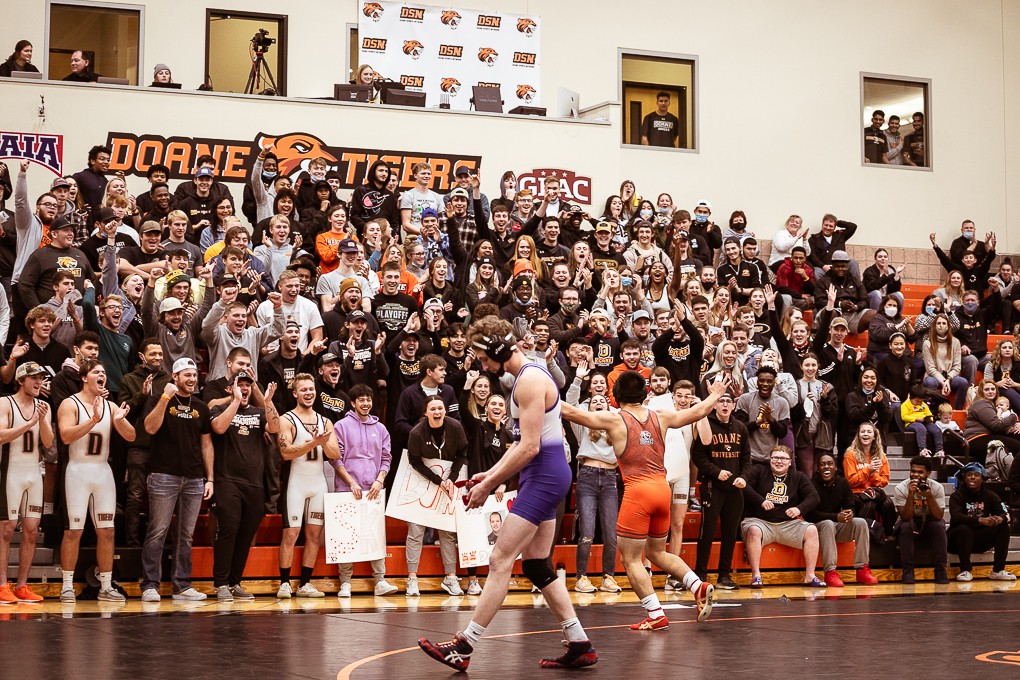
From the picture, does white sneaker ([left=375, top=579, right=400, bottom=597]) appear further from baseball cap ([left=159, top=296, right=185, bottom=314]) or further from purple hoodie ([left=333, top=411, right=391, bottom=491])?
baseball cap ([left=159, top=296, right=185, bottom=314])

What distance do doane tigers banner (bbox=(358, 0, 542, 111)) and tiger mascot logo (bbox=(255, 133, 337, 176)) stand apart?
1.83 meters

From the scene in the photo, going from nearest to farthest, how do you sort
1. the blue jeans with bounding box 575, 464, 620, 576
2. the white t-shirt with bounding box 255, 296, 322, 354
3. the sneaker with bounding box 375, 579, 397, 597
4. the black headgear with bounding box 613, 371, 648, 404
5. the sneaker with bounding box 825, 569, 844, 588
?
the black headgear with bounding box 613, 371, 648, 404 < the sneaker with bounding box 375, 579, 397, 597 < the blue jeans with bounding box 575, 464, 620, 576 < the white t-shirt with bounding box 255, 296, 322, 354 < the sneaker with bounding box 825, 569, 844, 588

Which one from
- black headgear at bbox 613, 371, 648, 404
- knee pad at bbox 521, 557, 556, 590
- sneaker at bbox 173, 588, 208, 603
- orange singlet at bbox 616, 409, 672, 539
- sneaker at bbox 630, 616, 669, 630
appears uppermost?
black headgear at bbox 613, 371, 648, 404

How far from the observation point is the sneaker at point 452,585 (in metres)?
14.1

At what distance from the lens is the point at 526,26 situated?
23281 mm

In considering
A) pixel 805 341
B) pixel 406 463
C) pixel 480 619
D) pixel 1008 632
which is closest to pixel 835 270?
pixel 805 341

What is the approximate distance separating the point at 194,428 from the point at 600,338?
506 centimetres

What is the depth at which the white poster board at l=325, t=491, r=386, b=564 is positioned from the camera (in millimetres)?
13836

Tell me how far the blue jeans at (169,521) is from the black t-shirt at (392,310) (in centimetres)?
309

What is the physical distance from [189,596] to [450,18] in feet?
40.8

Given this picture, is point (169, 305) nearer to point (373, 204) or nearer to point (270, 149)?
point (373, 204)

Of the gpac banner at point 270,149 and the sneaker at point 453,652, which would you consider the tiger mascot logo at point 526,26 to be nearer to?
the gpac banner at point 270,149

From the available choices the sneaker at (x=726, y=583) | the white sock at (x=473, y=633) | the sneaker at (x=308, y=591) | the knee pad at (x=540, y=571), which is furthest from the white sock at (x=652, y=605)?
the sneaker at (x=726, y=583)

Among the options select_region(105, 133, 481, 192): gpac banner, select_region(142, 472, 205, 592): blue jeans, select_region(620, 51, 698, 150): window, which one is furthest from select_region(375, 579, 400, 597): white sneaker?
select_region(620, 51, 698, 150): window
